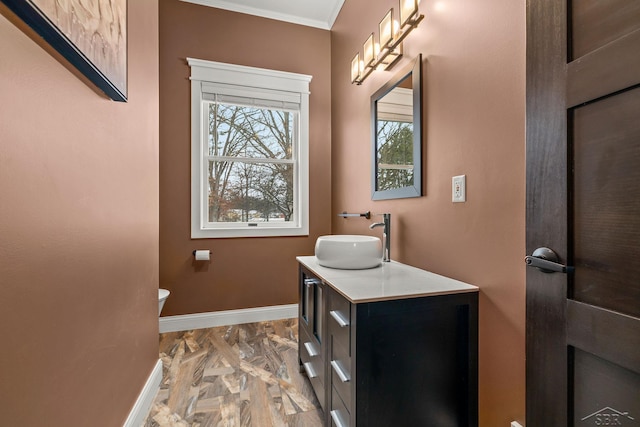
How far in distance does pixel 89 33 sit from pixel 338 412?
161 centimetres

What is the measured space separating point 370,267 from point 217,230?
1636mm

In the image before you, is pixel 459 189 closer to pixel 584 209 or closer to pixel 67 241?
pixel 584 209

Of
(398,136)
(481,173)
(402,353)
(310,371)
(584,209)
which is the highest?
(398,136)

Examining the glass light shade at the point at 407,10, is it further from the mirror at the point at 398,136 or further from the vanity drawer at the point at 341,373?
the vanity drawer at the point at 341,373

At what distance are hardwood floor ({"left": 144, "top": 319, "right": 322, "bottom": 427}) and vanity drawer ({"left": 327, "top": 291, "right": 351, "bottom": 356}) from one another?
1.87ft

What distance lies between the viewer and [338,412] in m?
1.24

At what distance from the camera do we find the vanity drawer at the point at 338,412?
3.80ft

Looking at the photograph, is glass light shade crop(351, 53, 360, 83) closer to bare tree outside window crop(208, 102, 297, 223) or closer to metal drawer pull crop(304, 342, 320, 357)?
bare tree outside window crop(208, 102, 297, 223)

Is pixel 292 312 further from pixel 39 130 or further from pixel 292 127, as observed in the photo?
pixel 39 130

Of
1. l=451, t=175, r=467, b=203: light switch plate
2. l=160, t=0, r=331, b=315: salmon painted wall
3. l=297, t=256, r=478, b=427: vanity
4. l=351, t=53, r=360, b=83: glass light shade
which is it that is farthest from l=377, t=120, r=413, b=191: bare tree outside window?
l=160, t=0, r=331, b=315: salmon painted wall

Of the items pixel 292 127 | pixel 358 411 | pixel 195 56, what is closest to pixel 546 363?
pixel 358 411

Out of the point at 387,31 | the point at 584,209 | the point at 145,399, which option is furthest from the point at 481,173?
the point at 145,399

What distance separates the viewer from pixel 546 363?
0.85 m

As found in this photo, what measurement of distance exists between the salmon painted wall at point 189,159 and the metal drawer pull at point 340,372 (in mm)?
1681
